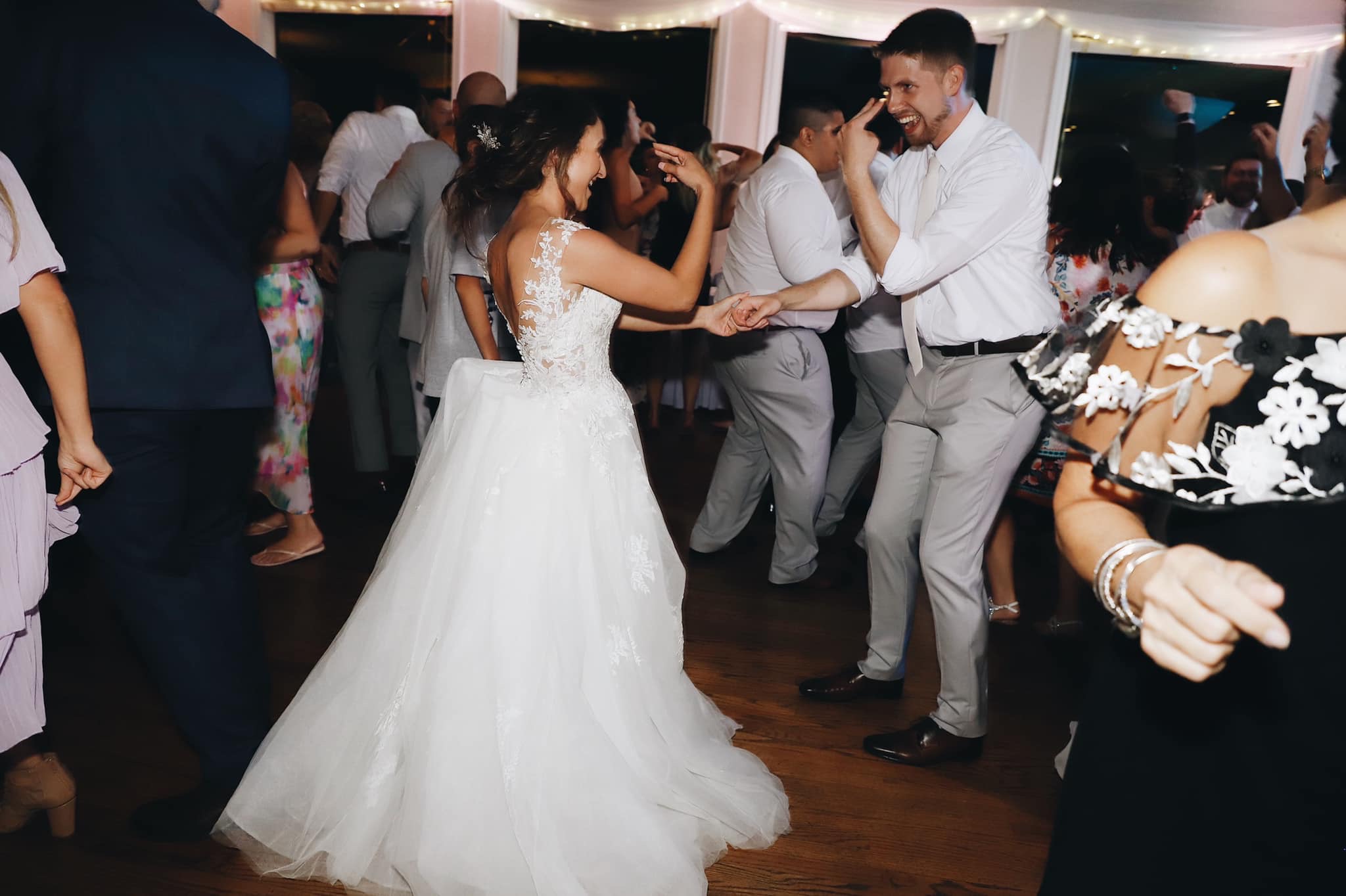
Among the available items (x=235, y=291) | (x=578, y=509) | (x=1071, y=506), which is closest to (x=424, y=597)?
(x=578, y=509)

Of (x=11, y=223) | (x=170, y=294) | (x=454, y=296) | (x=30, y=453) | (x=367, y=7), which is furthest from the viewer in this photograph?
(x=367, y=7)

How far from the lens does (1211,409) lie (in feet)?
2.79

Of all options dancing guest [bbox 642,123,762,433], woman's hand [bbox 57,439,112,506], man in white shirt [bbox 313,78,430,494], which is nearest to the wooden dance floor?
man in white shirt [bbox 313,78,430,494]

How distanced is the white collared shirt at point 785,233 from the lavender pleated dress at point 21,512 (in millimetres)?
1938

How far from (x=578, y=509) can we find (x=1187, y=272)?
129cm

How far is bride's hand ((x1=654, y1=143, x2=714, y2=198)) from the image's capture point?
2.13m

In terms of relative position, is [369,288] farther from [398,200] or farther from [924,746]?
[924,746]

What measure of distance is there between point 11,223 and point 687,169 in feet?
4.30

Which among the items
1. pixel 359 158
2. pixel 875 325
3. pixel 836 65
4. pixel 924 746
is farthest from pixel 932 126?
pixel 836 65

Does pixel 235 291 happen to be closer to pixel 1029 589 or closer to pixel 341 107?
pixel 1029 589

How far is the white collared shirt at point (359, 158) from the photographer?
13.2 feet

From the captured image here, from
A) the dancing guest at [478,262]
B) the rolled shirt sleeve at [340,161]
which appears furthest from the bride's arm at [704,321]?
the rolled shirt sleeve at [340,161]

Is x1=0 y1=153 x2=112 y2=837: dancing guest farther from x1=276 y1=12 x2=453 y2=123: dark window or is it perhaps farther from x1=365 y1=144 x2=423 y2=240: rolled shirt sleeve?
x1=276 y1=12 x2=453 y2=123: dark window

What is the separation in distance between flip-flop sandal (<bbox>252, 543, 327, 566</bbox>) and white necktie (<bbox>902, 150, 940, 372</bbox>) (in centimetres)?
219
